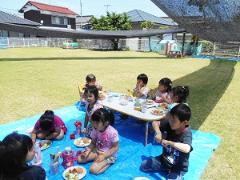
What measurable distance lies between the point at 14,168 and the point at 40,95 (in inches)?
208

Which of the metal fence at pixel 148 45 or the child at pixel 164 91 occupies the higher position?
the metal fence at pixel 148 45

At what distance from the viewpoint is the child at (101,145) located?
307 cm

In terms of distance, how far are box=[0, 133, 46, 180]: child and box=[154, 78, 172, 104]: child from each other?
3.20m

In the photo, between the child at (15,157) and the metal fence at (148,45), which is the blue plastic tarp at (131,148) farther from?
the metal fence at (148,45)

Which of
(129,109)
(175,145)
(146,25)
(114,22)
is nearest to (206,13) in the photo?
(129,109)

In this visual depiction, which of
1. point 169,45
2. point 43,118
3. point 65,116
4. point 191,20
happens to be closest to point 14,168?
point 43,118

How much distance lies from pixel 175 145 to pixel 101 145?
1.07 meters

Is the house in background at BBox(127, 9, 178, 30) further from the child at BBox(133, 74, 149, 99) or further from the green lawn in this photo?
the child at BBox(133, 74, 149, 99)

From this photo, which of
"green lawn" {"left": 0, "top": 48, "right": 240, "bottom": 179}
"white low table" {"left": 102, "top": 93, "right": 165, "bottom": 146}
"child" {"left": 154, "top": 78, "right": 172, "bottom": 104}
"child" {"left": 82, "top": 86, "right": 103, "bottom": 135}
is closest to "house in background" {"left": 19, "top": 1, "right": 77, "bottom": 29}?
"green lawn" {"left": 0, "top": 48, "right": 240, "bottom": 179}

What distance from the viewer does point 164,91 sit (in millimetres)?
4844

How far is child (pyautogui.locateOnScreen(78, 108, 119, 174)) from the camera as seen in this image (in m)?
3.07

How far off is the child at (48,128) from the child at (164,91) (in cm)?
211

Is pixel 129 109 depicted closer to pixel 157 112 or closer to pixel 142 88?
pixel 157 112

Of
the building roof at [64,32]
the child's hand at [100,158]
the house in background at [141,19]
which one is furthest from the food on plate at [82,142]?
the house in background at [141,19]
